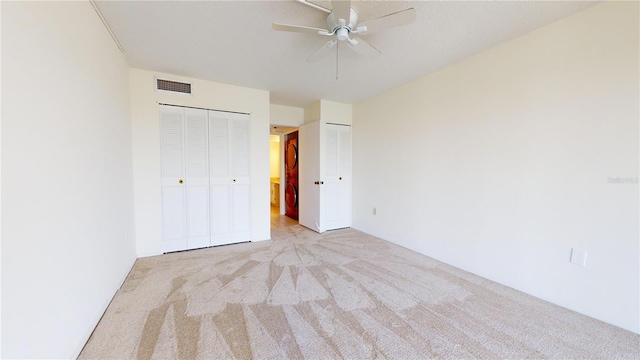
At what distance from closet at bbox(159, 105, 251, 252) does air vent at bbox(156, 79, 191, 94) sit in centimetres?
23

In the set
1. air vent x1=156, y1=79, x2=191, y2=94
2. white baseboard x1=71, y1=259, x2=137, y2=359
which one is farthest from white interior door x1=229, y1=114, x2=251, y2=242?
white baseboard x1=71, y1=259, x2=137, y2=359

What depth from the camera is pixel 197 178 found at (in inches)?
131

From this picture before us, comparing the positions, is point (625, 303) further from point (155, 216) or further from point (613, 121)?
point (155, 216)

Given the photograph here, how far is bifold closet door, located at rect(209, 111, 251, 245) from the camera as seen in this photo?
3.42 metres

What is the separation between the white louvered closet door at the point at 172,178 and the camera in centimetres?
311

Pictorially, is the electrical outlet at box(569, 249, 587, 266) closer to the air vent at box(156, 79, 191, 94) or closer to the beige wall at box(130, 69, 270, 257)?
the beige wall at box(130, 69, 270, 257)

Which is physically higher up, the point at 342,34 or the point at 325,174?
the point at 342,34

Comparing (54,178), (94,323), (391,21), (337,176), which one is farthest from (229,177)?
(391,21)

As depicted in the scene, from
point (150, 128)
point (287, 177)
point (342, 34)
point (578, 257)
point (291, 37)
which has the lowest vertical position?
point (578, 257)

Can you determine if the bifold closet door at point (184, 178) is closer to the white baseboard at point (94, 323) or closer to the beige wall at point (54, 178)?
the white baseboard at point (94, 323)

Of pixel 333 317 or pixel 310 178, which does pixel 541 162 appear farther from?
pixel 310 178

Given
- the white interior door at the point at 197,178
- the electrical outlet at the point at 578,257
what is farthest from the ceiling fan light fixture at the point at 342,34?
the electrical outlet at the point at 578,257

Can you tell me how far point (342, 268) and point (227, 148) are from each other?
2357 mm

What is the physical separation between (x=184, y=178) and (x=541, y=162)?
160 inches
